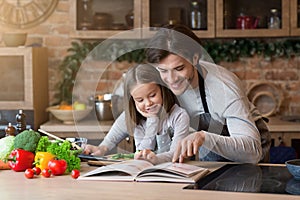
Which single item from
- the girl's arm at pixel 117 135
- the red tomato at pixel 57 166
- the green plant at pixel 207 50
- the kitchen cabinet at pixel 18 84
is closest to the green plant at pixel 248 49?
the green plant at pixel 207 50

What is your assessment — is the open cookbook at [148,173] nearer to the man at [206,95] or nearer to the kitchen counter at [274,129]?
the man at [206,95]

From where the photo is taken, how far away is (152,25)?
5.06 m

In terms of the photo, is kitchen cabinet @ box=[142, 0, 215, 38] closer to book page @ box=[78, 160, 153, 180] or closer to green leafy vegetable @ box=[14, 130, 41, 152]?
green leafy vegetable @ box=[14, 130, 41, 152]

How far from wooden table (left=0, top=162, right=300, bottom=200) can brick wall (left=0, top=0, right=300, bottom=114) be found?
2853 mm

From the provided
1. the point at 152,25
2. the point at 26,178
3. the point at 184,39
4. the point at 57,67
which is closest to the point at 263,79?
the point at 152,25

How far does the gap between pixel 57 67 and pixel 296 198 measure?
3.58 metres

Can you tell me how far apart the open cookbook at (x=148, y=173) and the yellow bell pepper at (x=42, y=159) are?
19 centimetres

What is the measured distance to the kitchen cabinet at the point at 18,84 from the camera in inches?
192

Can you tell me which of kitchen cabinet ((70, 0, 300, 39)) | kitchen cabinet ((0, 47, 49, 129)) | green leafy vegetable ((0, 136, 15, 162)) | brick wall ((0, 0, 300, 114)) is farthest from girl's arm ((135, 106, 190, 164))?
brick wall ((0, 0, 300, 114))

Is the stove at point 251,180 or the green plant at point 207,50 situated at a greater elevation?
the green plant at point 207,50

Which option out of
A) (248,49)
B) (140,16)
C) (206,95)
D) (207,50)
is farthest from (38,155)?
(248,49)

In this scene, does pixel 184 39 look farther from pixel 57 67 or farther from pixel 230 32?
pixel 57 67

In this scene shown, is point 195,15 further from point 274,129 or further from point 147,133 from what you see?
point 147,133

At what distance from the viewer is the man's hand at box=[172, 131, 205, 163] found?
262 centimetres
